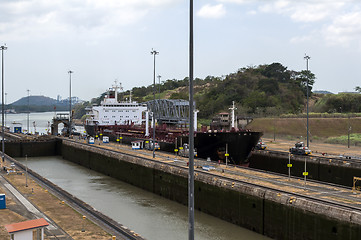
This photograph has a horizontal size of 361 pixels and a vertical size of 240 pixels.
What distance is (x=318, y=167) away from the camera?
4431 cm

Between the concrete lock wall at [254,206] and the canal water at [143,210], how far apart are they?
0.78 m

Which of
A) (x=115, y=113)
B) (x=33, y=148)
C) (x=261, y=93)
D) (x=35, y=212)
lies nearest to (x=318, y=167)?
(x=35, y=212)

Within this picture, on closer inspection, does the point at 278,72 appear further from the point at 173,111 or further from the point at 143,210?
the point at 143,210

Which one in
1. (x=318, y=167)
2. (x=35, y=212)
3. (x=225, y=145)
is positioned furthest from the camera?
(x=225, y=145)

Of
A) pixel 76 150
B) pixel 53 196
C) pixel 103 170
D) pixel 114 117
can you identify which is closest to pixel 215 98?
pixel 114 117

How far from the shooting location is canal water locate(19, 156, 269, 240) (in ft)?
86.1

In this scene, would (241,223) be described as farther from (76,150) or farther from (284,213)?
(76,150)

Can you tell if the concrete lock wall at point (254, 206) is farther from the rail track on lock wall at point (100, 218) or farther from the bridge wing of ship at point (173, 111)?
the bridge wing of ship at point (173, 111)

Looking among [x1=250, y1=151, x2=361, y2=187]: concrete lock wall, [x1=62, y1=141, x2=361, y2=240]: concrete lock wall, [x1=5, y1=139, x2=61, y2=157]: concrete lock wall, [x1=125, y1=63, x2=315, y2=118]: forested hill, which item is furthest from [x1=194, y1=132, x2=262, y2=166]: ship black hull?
[x1=125, y1=63, x2=315, y2=118]: forested hill

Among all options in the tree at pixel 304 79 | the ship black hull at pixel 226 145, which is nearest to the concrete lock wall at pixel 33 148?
the ship black hull at pixel 226 145

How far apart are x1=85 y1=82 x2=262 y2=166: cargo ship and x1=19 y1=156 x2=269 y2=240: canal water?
8881 mm

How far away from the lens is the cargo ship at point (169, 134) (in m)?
45.9

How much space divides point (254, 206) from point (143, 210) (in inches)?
404

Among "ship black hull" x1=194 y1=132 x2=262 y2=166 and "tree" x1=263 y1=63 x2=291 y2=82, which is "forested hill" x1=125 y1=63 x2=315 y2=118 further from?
"ship black hull" x1=194 y1=132 x2=262 y2=166
